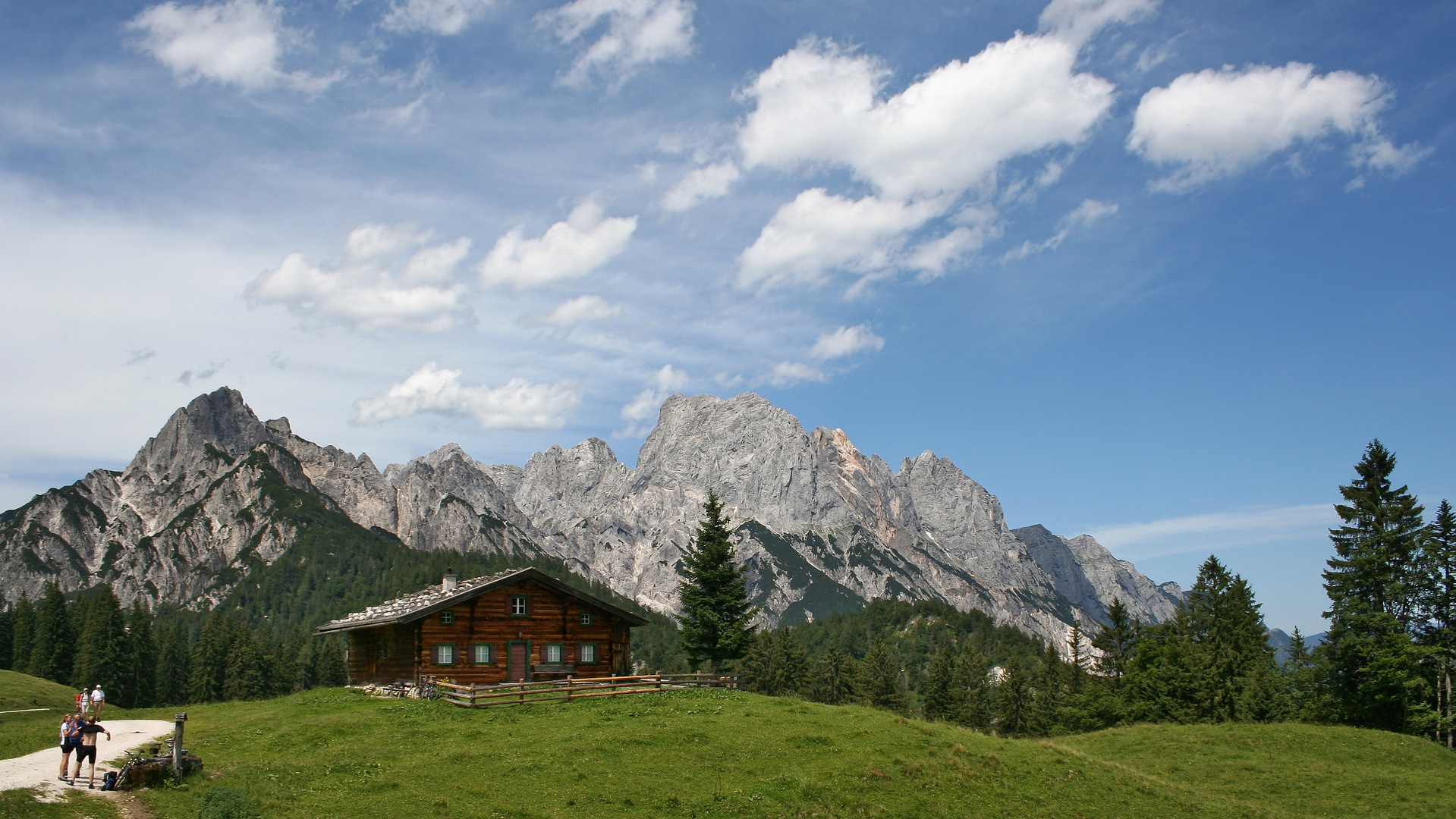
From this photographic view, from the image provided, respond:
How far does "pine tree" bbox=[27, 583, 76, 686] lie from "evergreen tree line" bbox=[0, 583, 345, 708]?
4.4 inches

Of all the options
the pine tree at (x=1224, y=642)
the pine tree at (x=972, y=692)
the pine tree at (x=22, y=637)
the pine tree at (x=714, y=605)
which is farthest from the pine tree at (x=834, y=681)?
the pine tree at (x=22, y=637)

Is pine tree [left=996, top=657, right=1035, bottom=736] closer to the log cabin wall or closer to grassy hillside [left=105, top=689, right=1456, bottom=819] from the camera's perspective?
grassy hillside [left=105, top=689, right=1456, bottom=819]

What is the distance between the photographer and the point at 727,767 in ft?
93.4

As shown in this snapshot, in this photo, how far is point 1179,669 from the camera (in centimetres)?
6575

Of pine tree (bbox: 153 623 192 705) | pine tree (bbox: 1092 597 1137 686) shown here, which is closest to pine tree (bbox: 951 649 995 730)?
pine tree (bbox: 1092 597 1137 686)

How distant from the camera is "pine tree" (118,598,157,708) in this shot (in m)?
108

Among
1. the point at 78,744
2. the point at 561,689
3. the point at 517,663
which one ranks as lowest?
the point at 561,689

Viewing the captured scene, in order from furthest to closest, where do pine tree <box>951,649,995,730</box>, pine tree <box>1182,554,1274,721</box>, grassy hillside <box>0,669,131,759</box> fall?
pine tree <box>951,649,995,730</box> → pine tree <box>1182,554,1274,721</box> → grassy hillside <box>0,669,131,759</box>

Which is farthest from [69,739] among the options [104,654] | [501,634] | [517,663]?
[104,654]

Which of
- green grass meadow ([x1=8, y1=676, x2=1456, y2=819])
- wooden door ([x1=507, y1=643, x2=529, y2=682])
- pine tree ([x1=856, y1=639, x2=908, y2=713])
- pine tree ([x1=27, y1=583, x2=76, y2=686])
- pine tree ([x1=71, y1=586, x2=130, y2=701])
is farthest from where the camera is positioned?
pine tree ([x1=856, y1=639, x2=908, y2=713])

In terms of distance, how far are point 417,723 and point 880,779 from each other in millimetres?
18032

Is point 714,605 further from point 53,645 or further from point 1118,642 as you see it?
point 53,645

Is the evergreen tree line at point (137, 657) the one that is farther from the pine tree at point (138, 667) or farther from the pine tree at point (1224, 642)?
the pine tree at point (1224, 642)

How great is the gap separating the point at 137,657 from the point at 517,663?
8704 centimetres
